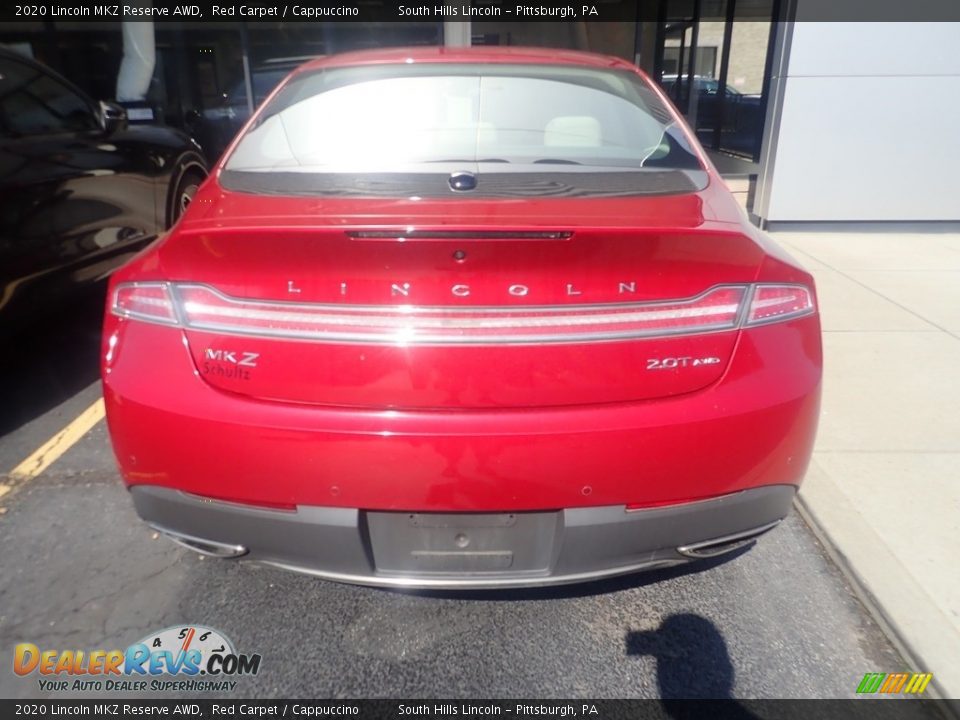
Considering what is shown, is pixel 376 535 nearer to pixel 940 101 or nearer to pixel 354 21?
pixel 940 101

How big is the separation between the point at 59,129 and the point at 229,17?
887 cm

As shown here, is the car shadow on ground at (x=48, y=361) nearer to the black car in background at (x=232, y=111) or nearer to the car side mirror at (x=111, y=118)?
the car side mirror at (x=111, y=118)

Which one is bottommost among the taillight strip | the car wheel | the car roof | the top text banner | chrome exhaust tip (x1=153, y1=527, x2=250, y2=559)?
chrome exhaust tip (x1=153, y1=527, x2=250, y2=559)

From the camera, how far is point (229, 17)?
11.5 m

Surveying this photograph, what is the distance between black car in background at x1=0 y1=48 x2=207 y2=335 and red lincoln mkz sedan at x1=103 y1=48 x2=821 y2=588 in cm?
205

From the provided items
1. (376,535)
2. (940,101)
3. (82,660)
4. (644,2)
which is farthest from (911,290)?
(644,2)

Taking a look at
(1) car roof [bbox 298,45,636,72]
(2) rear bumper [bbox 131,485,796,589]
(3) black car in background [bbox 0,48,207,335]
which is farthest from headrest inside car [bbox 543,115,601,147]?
(3) black car in background [bbox 0,48,207,335]

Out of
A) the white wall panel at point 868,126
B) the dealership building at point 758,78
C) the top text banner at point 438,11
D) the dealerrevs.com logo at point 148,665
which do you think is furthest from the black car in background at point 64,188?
the white wall panel at point 868,126

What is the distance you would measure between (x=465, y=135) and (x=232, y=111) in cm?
994

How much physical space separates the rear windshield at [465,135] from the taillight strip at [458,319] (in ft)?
1.41

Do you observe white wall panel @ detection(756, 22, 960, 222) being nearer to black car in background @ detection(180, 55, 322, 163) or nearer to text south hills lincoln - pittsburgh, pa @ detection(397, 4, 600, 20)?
text south hills lincoln - pittsburgh, pa @ detection(397, 4, 600, 20)

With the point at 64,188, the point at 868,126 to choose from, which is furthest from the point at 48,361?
the point at 868,126

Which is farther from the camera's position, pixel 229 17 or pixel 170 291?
pixel 229 17

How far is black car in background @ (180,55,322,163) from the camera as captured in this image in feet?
33.8
